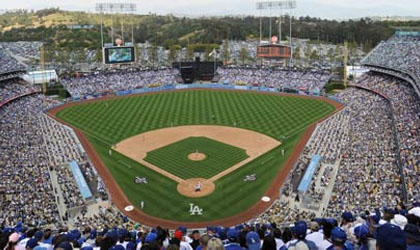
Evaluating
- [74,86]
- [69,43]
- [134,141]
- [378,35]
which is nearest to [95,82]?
[74,86]

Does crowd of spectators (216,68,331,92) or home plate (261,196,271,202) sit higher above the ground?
crowd of spectators (216,68,331,92)

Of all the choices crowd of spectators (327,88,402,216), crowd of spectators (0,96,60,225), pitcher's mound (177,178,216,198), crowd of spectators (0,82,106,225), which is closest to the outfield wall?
crowd of spectators (0,82,106,225)

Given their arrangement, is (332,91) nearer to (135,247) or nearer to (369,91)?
(369,91)

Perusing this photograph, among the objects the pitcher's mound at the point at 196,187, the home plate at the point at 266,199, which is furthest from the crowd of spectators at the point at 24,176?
the home plate at the point at 266,199

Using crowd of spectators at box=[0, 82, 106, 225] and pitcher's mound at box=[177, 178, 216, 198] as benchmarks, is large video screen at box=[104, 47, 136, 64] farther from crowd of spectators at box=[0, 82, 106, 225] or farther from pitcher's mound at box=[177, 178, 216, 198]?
pitcher's mound at box=[177, 178, 216, 198]

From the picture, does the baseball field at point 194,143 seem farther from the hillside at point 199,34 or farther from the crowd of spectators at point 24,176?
the hillside at point 199,34

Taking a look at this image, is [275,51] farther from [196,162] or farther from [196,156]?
[196,162]

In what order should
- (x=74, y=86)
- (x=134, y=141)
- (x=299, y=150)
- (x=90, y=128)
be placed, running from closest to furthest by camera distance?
1. (x=299, y=150)
2. (x=134, y=141)
3. (x=90, y=128)
4. (x=74, y=86)
